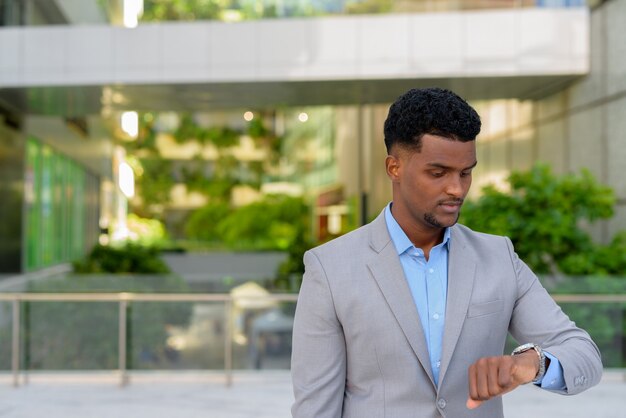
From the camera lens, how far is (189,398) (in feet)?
26.2

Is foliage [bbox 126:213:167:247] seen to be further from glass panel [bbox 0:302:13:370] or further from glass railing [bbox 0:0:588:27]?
glass panel [bbox 0:302:13:370]

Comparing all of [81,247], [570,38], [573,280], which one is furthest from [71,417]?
[81,247]

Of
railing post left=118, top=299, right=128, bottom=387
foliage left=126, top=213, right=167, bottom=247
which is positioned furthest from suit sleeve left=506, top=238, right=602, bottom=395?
foliage left=126, top=213, right=167, bottom=247

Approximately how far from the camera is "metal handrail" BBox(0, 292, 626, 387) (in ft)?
28.5

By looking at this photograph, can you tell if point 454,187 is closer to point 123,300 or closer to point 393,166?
point 393,166

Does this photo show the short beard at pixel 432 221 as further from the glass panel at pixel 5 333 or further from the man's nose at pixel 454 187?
the glass panel at pixel 5 333

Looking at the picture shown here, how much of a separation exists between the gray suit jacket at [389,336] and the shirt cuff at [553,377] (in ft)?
0.15

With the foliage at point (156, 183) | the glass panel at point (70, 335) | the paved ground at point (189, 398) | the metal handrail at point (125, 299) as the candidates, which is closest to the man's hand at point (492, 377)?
the paved ground at point (189, 398)

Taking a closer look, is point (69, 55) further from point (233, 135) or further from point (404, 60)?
point (233, 135)

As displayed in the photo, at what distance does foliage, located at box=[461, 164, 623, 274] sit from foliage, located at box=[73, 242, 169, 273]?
24.4 feet

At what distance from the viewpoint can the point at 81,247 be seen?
31.1 metres

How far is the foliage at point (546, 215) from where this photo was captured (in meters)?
11.0

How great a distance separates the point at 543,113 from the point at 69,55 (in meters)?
9.32

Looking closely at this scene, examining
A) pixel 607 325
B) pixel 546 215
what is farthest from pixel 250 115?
pixel 607 325
